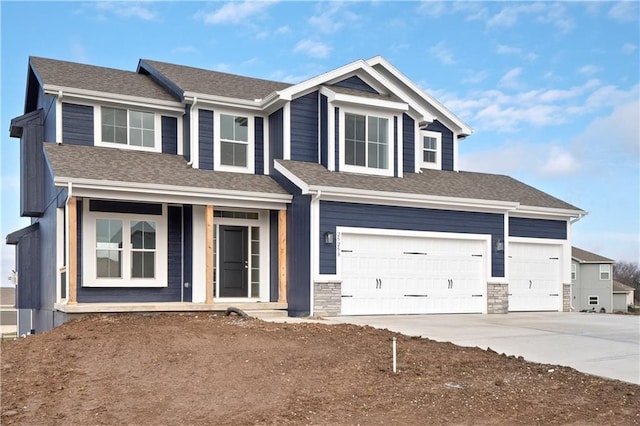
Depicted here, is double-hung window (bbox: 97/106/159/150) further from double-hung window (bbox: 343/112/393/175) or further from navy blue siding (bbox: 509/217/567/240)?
navy blue siding (bbox: 509/217/567/240)

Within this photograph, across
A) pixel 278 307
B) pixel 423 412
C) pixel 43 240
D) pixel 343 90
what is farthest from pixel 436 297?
pixel 43 240

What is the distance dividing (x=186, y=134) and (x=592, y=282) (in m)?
41.7

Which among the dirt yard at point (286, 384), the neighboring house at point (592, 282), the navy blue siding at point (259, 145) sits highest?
the navy blue siding at point (259, 145)

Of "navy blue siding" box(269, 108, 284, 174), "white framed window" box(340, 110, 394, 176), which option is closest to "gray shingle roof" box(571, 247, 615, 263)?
"white framed window" box(340, 110, 394, 176)

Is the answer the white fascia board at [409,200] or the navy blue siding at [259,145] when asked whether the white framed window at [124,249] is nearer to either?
the navy blue siding at [259,145]

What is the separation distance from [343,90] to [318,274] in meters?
5.18

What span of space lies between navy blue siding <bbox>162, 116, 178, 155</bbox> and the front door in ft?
8.62

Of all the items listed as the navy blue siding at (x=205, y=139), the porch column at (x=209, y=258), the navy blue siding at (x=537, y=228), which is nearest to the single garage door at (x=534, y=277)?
the navy blue siding at (x=537, y=228)

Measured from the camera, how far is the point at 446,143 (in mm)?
19578

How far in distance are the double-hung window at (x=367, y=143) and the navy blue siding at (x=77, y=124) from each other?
6.39 meters

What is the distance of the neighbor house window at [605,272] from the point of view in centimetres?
4862

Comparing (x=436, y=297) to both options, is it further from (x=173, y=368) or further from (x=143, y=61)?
(x=143, y=61)

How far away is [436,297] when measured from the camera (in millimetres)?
16141

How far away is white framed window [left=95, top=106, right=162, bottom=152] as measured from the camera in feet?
52.1
